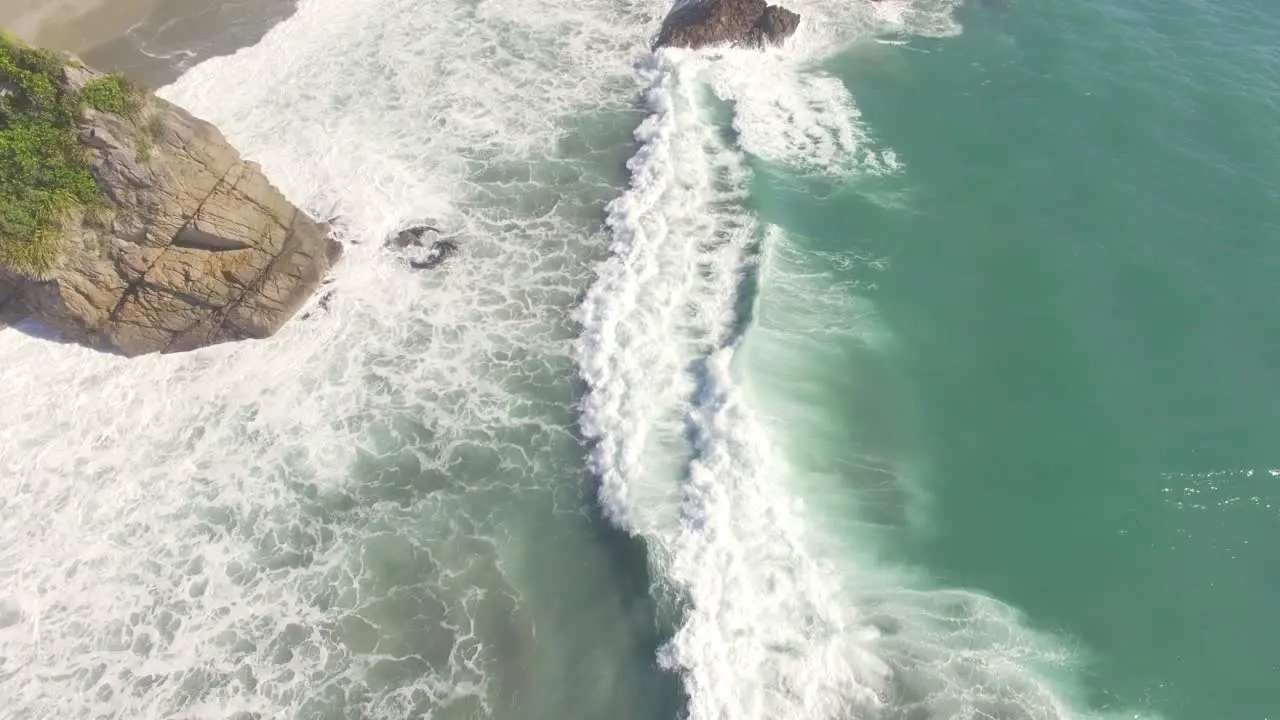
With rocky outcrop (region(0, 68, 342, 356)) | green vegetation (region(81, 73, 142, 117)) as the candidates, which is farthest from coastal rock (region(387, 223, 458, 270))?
green vegetation (region(81, 73, 142, 117))

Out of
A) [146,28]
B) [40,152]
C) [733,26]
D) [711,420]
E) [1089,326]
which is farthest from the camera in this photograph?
[146,28]

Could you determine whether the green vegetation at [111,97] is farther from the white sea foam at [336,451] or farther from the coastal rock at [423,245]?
the coastal rock at [423,245]

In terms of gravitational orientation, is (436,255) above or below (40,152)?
below

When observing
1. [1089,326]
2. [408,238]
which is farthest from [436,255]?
[1089,326]

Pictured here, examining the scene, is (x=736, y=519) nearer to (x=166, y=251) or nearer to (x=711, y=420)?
(x=711, y=420)

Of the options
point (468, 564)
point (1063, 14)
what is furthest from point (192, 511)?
point (1063, 14)

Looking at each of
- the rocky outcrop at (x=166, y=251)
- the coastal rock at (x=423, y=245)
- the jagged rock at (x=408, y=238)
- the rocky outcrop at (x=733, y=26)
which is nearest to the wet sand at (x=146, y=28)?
the rocky outcrop at (x=166, y=251)
